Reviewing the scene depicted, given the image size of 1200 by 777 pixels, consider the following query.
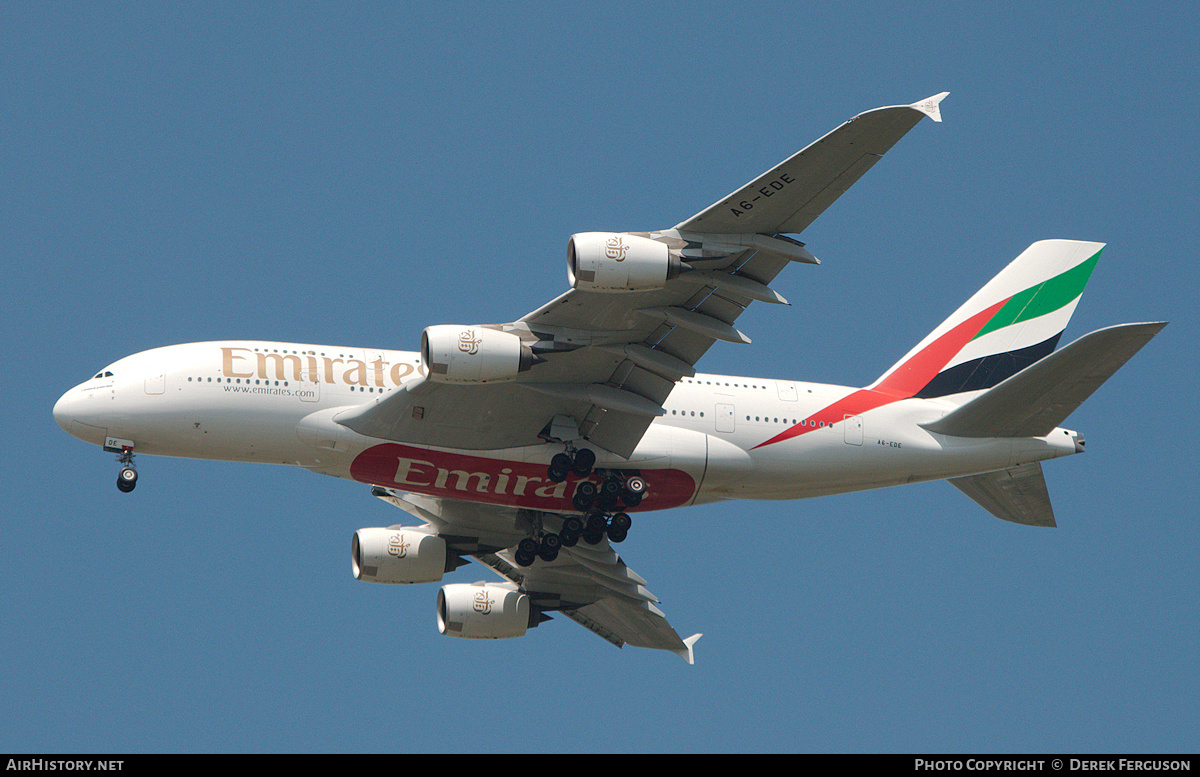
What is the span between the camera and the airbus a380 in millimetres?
26656

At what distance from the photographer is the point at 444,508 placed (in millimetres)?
36062

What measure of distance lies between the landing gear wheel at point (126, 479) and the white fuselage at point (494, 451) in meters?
0.74

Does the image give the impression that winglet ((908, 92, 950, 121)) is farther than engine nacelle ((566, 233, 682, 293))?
No

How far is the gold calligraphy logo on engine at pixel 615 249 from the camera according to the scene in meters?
25.5

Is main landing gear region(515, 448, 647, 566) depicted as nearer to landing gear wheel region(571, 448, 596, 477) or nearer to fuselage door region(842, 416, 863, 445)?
landing gear wheel region(571, 448, 596, 477)

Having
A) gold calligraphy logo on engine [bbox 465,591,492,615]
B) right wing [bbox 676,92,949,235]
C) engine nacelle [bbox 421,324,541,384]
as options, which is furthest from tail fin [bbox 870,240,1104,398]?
gold calligraphy logo on engine [bbox 465,591,492,615]

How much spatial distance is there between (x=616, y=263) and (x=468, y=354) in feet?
12.9

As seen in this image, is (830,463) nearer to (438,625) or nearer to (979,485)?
(979,485)

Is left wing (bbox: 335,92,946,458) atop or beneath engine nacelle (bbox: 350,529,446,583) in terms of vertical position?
atop

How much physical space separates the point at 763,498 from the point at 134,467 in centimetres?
1528

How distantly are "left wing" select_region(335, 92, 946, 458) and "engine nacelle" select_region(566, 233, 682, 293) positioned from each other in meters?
0.02

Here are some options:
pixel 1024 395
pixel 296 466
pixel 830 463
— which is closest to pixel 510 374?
pixel 296 466

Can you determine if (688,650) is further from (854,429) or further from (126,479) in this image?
(126,479)

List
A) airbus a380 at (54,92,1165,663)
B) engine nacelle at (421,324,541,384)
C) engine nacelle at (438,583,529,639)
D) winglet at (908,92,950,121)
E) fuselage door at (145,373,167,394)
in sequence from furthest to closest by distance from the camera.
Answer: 1. engine nacelle at (438,583,529,639)
2. fuselage door at (145,373,167,394)
3. engine nacelle at (421,324,541,384)
4. airbus a380 at (54,92,1165,663)
5. winglet at (908,92,950,121)
